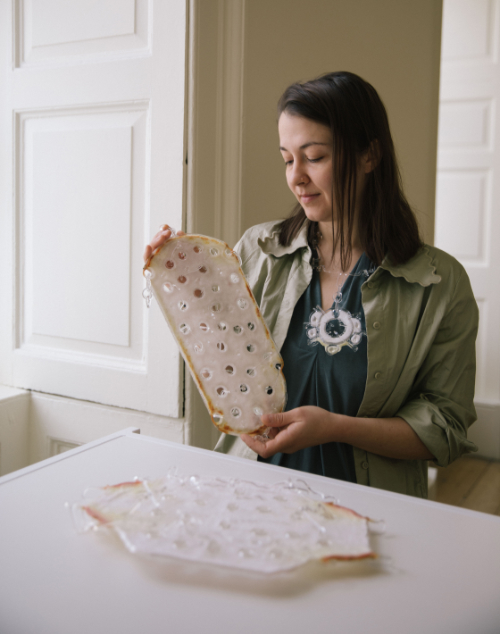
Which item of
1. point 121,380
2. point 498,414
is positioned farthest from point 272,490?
point 498,414

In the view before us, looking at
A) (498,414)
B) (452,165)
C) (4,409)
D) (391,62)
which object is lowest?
(498,414)

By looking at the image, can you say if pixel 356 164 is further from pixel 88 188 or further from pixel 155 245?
pixel 88 188

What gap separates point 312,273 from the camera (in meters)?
1.16

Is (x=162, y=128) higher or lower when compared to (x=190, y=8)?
lower

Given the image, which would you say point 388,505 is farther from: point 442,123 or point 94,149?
point 442,123

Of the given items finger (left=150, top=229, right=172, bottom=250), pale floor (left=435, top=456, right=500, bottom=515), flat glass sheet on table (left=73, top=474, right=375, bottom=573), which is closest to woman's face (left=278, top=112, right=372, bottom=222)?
finger (left=150, top=229, right=172, bottom=250)

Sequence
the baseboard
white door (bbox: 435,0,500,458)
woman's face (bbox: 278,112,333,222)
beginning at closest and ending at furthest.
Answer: woman's face (bbox: 278,112,333,222), white door (bbox: 435,0,500,458), the baseboard

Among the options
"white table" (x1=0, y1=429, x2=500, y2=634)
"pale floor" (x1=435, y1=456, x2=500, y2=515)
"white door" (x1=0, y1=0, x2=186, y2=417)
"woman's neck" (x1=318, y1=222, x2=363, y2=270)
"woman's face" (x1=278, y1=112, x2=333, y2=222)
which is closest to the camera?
"white table" (x1=0, y1=429, x2=500, y2=634)

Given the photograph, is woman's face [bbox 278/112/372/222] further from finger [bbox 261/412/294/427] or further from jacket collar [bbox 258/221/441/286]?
finger [bbox 261/412/294/427]

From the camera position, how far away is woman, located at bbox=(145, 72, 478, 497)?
1013 millimetres

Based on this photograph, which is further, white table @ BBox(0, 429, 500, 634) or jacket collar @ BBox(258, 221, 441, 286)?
jacket collar @ BBox(258, 221, 441, 286)

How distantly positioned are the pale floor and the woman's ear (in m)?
1.70

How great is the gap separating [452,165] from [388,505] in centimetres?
261

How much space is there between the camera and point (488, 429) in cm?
294
